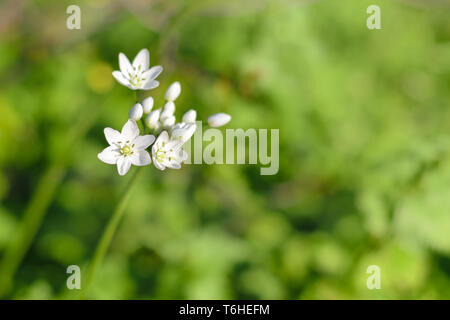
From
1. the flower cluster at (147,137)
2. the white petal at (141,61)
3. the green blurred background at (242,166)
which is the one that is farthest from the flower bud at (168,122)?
the green blurred background at (242,166)

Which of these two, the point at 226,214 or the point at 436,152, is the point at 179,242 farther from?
the point at 436,152

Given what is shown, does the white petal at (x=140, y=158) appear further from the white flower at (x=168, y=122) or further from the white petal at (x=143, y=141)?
the white flower at (x=168, y=122)

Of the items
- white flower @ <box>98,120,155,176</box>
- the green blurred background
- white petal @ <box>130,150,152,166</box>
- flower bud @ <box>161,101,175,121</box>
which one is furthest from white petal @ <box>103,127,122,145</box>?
the green blurred background

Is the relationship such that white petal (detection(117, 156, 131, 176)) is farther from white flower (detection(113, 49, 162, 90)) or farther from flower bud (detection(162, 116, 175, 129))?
white flower (detection(113, 49, 162, 90))

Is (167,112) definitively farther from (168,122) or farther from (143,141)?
(143,141)

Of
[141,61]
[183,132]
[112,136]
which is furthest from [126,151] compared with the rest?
[141,61]
